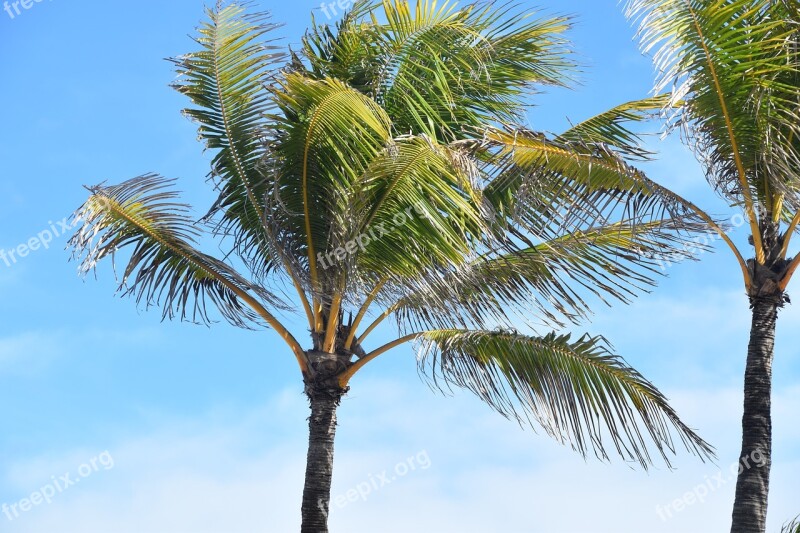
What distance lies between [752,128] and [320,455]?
5075mm

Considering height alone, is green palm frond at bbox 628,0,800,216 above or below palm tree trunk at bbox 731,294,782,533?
above

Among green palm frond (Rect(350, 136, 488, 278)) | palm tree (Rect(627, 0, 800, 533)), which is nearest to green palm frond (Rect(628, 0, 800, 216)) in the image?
palm tree (Rect(627, 0, 800, 533))

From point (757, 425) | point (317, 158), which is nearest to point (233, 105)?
point (317, 158)

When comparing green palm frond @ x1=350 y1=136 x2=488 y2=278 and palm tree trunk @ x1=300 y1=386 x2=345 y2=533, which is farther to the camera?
palm tree trunk @ x1=300 y1=386 x2=345 y2=533

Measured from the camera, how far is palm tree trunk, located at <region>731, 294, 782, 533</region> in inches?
325

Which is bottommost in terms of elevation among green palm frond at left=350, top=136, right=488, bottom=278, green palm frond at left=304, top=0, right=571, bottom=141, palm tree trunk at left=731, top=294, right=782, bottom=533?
palm tree trunk at left=731, top=294, right=782, bottom=533

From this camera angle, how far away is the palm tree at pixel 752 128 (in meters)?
8.07

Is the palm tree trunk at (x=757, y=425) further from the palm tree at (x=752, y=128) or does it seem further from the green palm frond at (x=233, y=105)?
the green palm frond at (x=233, y=105)

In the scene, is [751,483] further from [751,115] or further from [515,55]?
[515,55]

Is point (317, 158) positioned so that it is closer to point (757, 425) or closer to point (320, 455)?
point (320, 455)

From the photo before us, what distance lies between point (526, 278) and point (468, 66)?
2.51 m

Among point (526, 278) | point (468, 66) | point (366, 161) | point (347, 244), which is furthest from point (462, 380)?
point (468, 66)

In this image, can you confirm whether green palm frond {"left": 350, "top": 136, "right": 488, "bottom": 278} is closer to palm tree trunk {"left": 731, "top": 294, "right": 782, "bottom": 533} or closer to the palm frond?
the palm frond

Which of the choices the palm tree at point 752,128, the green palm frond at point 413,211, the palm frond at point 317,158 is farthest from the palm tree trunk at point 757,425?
the palm frond at point 317,158
